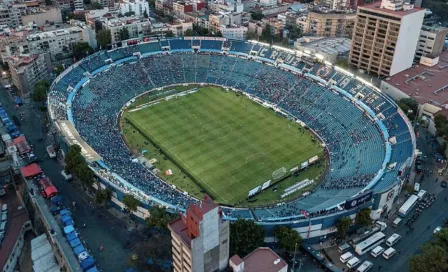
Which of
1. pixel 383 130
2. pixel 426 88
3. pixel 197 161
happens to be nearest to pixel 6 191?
pixel 197 161

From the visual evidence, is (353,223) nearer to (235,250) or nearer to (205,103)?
(235,250)

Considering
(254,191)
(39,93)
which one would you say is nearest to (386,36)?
(254,191)

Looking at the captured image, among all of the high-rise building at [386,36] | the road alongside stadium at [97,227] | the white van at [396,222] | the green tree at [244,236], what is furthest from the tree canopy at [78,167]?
the high-rise building at [386,36]

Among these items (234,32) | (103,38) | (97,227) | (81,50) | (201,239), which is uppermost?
(201,239)

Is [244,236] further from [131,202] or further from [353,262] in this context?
[131,202]

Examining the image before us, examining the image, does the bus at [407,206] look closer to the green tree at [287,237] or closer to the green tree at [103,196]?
the green tree at [287,237]

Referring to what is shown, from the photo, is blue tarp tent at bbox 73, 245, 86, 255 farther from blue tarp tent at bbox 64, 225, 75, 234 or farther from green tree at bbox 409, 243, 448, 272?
green tree at bbox 409, 243, 448, 272
